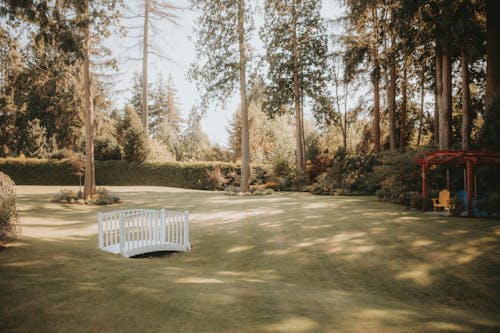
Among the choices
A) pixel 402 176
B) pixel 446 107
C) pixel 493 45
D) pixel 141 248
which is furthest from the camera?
pixel 402 176

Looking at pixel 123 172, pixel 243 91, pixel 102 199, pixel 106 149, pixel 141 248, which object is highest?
pixel 243 91

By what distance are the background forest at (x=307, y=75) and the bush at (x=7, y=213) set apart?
12.8 feet

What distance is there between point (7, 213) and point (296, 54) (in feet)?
68.5

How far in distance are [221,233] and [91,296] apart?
18.4 feet

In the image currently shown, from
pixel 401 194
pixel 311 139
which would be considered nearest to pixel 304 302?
pixel 401 194

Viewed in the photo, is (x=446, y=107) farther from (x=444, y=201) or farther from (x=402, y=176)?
(x=444, y=201)

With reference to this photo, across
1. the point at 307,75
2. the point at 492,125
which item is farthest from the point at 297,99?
the point at 492,125

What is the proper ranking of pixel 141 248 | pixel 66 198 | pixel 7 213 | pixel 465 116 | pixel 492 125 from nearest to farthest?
pixel 7 213 → pixel 141 248 → pixel 492 125 → pixel 465 116 → pixel 66 198

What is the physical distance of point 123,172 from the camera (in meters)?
27.4

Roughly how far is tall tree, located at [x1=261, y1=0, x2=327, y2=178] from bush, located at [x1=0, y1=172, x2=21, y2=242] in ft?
59.6

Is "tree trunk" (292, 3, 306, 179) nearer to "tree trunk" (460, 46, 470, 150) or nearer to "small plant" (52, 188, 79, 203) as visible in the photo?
"tree trunk" (460, 46, 470, 150)

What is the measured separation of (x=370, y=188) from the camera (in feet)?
A: 64.2

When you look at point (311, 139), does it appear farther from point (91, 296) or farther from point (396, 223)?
point (91, 296)

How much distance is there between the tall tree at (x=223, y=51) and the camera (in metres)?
21.2
